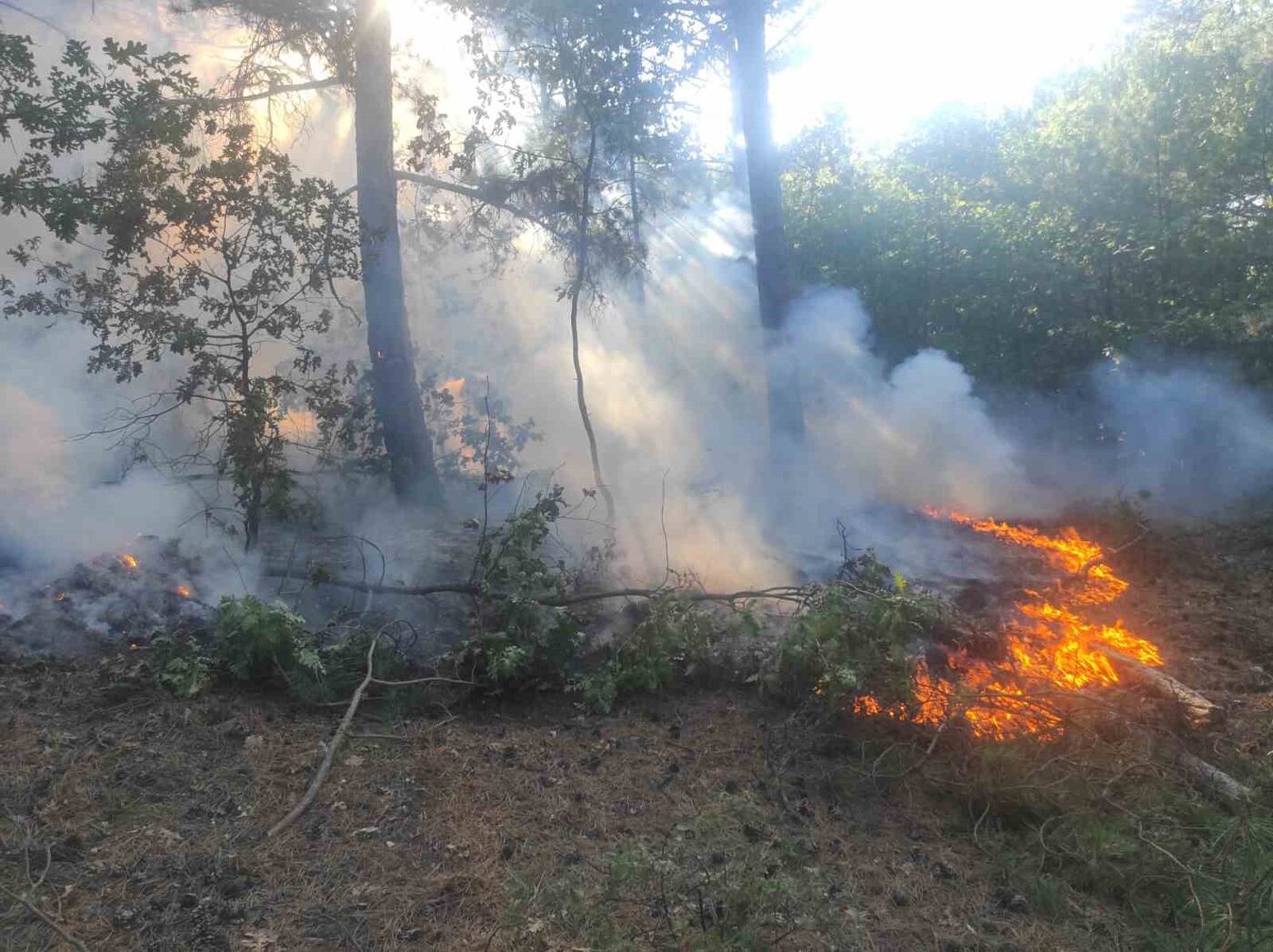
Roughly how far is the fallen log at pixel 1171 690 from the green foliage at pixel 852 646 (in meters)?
1.25

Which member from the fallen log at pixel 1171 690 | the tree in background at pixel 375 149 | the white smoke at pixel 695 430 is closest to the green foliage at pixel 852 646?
the fallen log at pixel 1171 690

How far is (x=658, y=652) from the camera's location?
17.9 ft

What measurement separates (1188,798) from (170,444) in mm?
10662

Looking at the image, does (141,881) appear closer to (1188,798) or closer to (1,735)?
(1,735)

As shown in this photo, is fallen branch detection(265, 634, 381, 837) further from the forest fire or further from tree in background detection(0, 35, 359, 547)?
the forest fire

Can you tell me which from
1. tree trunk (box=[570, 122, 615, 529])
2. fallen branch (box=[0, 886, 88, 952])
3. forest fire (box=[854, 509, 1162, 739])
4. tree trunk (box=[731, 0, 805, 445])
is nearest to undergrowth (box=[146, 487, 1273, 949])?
forest fire (box=[854, 509, 1162, 739])

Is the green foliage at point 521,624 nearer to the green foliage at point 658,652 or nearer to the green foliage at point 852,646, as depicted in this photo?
the green foliage at point 658,652

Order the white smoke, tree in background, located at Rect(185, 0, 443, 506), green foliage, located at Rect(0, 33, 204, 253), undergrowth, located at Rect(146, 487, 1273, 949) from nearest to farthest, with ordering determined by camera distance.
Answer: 1. undergrowth, located at Rect(146, 487, 1273, 949)
2. green foliage, located at Rect(0, 33, 204, 253)
3. the white smoke
4. tree in background, located at Rect(185, 0, 443, 506)

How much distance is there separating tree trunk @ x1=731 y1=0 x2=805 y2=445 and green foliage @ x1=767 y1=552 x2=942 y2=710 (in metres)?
6.05

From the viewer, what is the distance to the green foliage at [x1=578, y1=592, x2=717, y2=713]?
211 inches

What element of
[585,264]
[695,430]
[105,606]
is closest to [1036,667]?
[105,606]

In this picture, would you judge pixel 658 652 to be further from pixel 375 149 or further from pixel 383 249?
pixel 375 149

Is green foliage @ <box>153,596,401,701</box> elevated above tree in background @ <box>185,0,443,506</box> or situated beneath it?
situated beneath

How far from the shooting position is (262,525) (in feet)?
25.9
